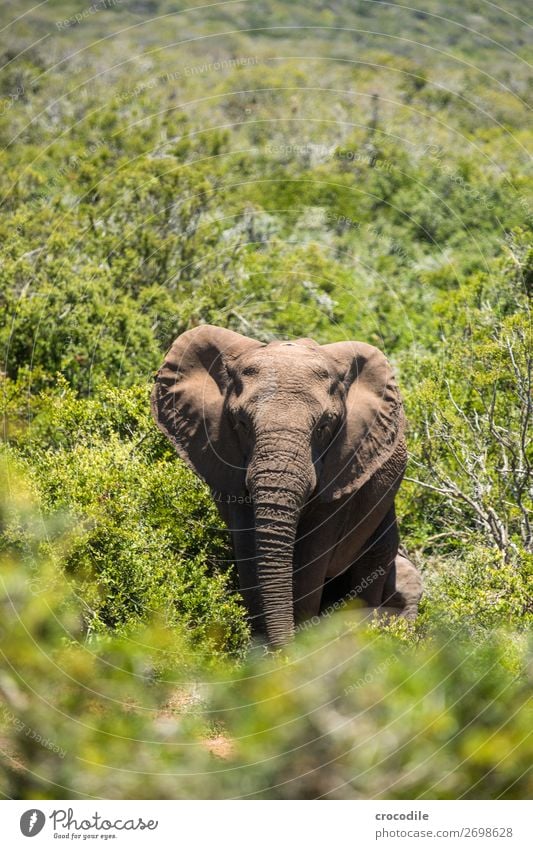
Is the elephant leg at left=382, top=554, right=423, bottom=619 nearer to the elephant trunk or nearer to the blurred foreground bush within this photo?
the elephant trunk

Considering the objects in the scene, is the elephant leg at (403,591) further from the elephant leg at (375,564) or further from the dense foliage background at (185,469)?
the dense foliage background at (185,469)

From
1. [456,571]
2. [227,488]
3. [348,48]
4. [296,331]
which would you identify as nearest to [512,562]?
[456,571]

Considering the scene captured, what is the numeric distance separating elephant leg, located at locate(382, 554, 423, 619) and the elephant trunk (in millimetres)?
2404

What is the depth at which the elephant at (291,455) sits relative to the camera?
36.8 feet

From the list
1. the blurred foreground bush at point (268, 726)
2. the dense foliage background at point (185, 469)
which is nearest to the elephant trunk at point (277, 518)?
the dense foliage background at point (185, 469)

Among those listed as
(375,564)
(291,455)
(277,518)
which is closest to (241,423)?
(291,455)

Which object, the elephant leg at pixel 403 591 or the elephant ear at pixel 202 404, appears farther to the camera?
the elephant leg at pixel 403 591

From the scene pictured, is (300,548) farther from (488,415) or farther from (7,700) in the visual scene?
(7,700)

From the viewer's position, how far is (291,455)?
11.1 m

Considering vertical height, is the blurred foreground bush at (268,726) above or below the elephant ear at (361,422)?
below

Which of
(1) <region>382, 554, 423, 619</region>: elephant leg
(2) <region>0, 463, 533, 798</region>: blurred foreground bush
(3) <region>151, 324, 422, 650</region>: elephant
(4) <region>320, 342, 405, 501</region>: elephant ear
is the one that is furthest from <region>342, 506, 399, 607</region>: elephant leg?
(2) <region>0, 463, 533, 798</region>: blurred foreground bush

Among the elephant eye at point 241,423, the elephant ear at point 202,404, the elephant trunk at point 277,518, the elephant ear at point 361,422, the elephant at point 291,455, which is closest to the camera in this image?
the elephant trunk at point 277,518

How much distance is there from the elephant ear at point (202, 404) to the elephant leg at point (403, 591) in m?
2.64

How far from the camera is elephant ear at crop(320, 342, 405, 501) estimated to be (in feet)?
39.5
